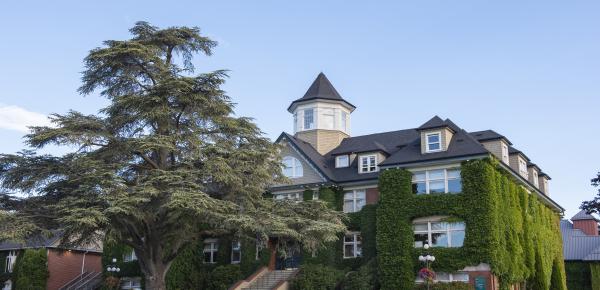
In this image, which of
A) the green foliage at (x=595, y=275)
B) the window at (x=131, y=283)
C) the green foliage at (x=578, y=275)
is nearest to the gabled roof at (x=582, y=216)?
the green foliage at (x=578, y=275)

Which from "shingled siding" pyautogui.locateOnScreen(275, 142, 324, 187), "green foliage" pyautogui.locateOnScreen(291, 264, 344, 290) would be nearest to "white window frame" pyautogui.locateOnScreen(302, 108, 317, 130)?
"shingled siding" pyautogui.locateOnScreen(275, 142, 324, 187)

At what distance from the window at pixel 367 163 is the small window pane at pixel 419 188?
4.56 meters

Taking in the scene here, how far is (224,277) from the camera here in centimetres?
3962

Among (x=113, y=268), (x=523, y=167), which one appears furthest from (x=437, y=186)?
(x=113, y=268)

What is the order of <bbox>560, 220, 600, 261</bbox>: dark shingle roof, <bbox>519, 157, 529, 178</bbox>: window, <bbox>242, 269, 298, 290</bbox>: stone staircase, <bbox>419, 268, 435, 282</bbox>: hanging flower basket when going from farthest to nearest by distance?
1. <bbox>560, 220, 600, 261</bbox>: dark shingle roof
2. <bbox>519, 157, 529, 178</bbox>: window
3. <bbox>242, 269, 298, 290</bbox>: stone staircase
4. <bbox>419, 268, 435, 282</bbox>: hanging flower basket

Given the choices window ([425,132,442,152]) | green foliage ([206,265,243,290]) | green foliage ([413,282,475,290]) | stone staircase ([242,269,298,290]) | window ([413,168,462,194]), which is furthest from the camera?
green foliage ([206,265,243,290])

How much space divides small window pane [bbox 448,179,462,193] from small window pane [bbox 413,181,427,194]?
56.3 inches

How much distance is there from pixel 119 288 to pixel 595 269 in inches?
1394

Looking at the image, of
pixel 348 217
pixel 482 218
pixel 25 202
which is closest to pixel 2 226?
pixel 25 202

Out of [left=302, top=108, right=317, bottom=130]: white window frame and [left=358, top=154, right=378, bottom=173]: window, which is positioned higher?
[left=302, top=108, right=317, bottom=130]: white window frame

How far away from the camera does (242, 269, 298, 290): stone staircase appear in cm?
3600

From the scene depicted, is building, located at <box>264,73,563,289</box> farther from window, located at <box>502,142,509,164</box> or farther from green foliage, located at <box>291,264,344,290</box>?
green foliage, located at <box>291,264,344,290</box>

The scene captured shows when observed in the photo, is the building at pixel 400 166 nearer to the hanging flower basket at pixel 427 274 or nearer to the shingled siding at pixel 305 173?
the shingled siding at pixel 305 173

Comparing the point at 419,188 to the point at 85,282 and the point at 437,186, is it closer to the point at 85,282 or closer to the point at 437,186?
the point at 437,186
